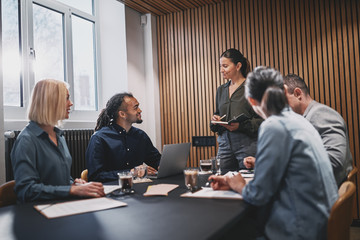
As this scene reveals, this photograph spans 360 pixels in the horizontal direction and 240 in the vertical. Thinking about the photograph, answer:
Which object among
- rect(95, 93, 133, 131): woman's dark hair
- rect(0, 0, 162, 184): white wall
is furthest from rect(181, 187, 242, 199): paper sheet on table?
rect(0, 0, 162, 184): white wall

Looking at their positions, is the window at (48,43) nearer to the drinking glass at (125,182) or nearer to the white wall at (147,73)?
the white wall at (147,73)

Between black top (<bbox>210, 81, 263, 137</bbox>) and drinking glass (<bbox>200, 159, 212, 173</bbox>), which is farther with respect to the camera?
black top (<bbox>210, 81, 263, 137</bbox>)

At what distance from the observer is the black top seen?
2959mm

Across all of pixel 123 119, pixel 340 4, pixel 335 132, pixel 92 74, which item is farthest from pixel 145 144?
pixel 340 4

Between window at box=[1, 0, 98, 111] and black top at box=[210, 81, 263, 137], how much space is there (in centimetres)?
223

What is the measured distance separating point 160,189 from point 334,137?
118 centimetres

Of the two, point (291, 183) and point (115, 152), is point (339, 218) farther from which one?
point (115, 152)

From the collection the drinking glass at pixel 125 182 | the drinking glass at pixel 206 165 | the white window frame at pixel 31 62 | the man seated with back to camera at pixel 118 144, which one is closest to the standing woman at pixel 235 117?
the drinking glass at pixel 206 165

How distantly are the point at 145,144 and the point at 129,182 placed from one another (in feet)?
4.33

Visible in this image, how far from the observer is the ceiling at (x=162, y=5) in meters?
4.60

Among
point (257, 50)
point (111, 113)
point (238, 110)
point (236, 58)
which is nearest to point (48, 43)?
point (111, 113)

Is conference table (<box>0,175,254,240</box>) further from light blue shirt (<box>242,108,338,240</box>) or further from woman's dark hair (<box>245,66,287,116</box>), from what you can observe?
woman's dark hair (<box>245,66,287,116</box>)

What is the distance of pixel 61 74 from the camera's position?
4.23m

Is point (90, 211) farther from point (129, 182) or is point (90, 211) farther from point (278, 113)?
point (278, 113)
